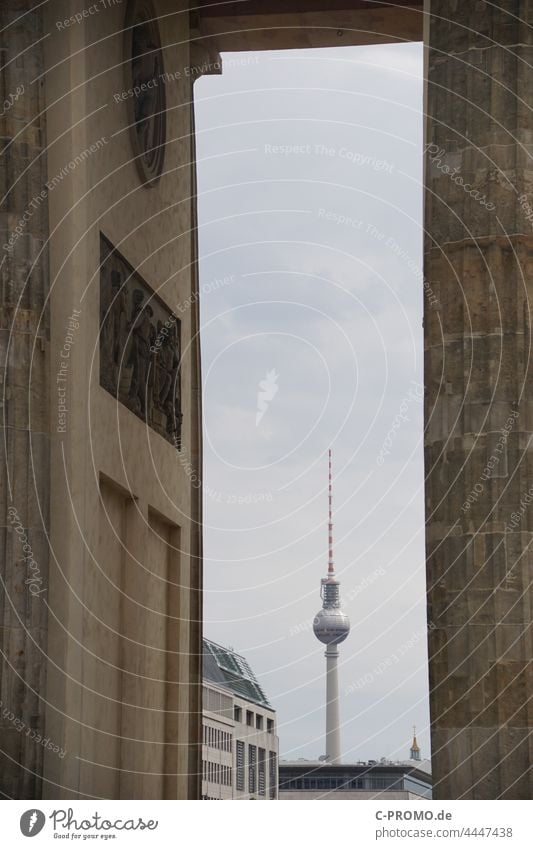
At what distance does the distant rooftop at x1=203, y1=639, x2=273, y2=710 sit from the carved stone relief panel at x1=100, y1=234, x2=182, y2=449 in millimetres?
37525

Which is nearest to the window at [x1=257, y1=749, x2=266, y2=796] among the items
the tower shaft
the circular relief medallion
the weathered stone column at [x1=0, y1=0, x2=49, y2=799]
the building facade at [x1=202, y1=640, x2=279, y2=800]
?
the building facade at [x1=202, y1=640, x2=279, y2=800]

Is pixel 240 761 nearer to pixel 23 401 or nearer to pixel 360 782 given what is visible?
pixel 360 782

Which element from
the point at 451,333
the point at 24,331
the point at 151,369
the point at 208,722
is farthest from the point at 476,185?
the point at 208,722

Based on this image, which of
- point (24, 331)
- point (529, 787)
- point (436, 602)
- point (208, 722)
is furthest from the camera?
point (208, 722)

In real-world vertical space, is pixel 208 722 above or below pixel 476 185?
above

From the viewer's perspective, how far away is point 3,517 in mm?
15250

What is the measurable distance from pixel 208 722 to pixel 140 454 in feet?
172

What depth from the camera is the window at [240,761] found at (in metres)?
74.8

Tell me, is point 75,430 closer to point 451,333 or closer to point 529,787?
point 451,333

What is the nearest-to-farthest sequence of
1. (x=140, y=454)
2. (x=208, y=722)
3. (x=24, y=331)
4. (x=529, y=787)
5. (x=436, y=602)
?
(x=529, y=787) → (x=436, y=602) → (x=24, y=331) → (x=140, y=454) → (x=208, y=722)

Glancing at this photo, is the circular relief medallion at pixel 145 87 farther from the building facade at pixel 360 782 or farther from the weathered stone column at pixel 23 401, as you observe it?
the building facade at pixel 360 782

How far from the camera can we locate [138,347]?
19.0 meters

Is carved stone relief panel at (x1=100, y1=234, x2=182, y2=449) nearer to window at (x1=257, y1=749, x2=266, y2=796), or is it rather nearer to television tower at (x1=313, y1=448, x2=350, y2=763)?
window at (x1=257, y1=749, x2=266, y2=796)

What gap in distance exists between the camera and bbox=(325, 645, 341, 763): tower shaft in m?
141
